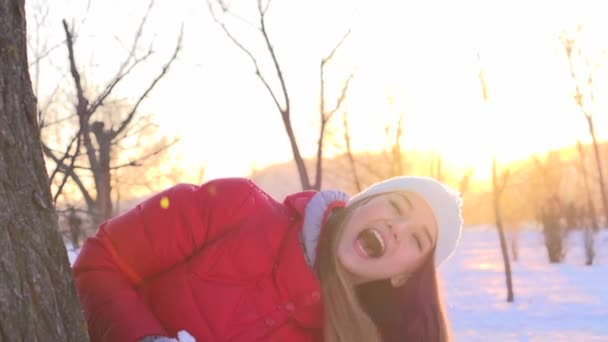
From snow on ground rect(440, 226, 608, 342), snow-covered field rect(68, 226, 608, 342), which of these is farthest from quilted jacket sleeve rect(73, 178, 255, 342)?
snow-covered field rect(68, 226, 608, 342)

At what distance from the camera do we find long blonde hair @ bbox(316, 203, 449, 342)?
2.21 metres

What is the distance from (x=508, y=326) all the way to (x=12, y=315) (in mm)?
11076

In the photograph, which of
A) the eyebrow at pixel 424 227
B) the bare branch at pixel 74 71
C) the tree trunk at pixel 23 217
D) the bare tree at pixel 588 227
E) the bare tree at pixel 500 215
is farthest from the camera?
the bare tree at pixel 588 227

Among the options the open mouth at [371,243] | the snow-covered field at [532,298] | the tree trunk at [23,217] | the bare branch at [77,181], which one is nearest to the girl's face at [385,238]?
the open mouth at [371,243]

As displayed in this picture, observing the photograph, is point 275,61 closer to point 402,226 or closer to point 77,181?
point 77,181

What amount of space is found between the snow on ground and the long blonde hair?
359 cm

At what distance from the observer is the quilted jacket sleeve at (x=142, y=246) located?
1869mm

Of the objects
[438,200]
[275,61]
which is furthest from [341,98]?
[438,200]

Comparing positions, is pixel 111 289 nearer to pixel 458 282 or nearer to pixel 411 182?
pixel 411 182

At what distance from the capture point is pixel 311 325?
86.8 inches

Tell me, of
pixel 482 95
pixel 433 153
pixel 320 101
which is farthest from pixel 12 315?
pixel 433 153

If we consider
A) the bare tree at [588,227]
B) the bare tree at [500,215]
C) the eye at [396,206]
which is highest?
the eye at [396,206]

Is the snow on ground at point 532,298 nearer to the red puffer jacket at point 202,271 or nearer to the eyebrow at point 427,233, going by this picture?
the eyebrow at point 427,233

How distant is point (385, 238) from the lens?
2.15 meters
